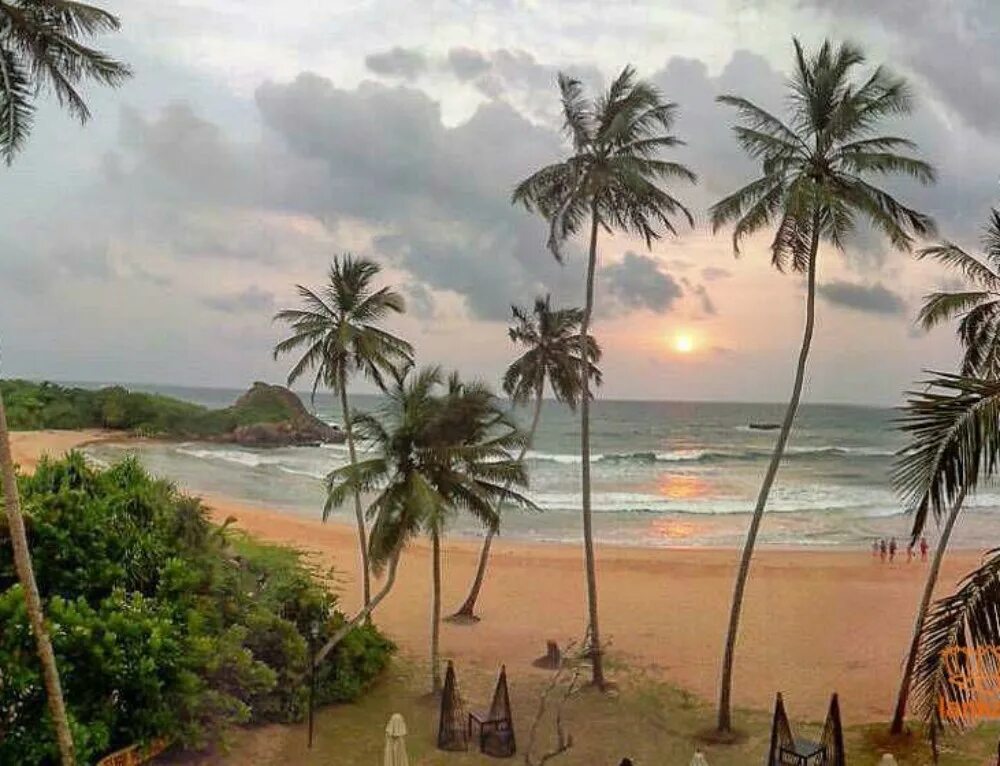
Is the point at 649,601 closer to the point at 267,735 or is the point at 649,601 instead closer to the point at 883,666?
the point at 883,666

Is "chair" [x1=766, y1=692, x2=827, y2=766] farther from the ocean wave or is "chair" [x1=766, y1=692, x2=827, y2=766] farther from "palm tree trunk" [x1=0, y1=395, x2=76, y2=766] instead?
the ocean wave

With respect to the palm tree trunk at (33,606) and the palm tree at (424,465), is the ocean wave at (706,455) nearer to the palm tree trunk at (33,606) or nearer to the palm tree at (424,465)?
the palm tree at (424,465)

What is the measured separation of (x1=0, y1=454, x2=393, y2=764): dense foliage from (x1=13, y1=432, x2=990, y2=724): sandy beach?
5.80 meters

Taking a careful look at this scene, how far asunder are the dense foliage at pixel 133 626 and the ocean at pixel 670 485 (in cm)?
966

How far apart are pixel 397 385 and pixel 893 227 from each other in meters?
8.66

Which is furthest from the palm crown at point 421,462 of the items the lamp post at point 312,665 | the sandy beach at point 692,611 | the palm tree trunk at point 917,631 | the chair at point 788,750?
the palm tree trunk at point 917,631

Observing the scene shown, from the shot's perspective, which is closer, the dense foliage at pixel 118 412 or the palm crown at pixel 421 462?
the palm crown at pixel 421 462

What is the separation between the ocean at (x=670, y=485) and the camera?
37500 mm

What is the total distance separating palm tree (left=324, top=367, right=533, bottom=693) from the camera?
14.2 meters

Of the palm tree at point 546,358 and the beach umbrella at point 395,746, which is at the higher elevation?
the palm tree at point 546,358

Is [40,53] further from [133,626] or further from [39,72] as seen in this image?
[133,626]

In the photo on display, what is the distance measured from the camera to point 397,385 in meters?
15.1

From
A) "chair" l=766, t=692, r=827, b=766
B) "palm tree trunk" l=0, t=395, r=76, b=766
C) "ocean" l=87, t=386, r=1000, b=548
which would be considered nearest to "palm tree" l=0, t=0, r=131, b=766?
"palm tree trunk" l=0, t=395, r=76, b=766

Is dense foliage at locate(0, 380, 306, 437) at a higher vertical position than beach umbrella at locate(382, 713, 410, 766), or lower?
higher
